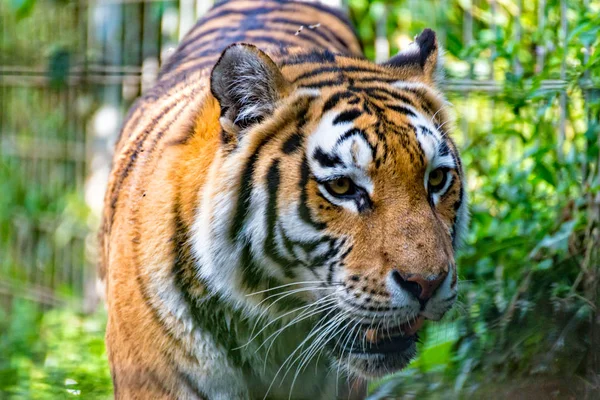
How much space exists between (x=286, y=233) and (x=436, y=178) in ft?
1.25

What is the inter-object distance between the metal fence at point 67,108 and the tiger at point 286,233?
2.46 m

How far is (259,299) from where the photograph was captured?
200 centimetres

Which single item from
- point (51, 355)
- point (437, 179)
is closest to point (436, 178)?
point (437, 179)

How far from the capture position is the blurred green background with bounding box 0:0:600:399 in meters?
2.15

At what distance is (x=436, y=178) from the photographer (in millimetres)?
1956

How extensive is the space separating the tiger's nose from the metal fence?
2838 millimetres

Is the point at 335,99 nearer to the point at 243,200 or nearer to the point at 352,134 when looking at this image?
the point at 352,134

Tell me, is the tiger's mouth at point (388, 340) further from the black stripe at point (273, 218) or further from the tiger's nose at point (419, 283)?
the black stripe at point (273, 218)

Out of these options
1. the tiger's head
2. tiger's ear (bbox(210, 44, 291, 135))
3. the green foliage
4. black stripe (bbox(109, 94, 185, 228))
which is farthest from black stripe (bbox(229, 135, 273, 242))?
the green foliage

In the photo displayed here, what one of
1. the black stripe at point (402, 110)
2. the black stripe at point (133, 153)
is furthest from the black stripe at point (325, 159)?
the black stripe at point (133, 153)

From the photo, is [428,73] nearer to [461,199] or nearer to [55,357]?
[461,199]

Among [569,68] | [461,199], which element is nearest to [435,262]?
[461,199]

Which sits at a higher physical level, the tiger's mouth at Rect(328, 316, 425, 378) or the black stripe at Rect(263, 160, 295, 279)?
the black stripe at Rect(263, 160, 295, 279)

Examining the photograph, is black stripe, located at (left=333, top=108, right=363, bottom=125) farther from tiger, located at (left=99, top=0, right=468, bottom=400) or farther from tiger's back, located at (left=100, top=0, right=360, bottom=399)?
tiger's back, located at (left=100, top=0, right=360, bottom=399)
